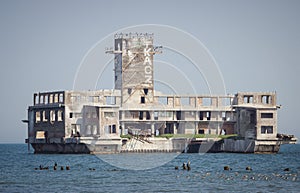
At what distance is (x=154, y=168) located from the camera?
75.5 m

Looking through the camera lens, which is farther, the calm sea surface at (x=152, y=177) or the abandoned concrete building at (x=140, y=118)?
the abandoned concrete building at (x=140, y=118)

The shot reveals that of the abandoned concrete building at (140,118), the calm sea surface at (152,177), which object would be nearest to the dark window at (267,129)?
the abandoned concrete building at (140,118)

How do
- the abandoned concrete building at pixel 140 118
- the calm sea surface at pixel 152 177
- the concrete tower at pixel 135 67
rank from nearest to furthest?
the calm sea surface at pixel 152 177
the abandoned concrete building at pixel 140 118
the concrete tower at pixel 135 67

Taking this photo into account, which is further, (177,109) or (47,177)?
(177,109)

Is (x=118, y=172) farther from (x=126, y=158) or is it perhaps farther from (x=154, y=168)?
(x=126, y=158)

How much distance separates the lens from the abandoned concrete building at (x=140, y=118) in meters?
98.5

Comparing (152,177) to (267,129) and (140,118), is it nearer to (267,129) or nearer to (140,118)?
(267,129)

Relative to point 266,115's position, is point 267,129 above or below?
below

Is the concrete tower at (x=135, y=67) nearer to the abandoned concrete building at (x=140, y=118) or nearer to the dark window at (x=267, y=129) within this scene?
the abandoned concrete building at (x=140, y=118)

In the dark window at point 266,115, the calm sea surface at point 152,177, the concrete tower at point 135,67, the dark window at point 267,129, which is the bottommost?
the calm sea surface at point 152,177

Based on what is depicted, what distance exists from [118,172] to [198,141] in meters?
36.7

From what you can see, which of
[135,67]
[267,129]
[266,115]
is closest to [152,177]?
[267,129]

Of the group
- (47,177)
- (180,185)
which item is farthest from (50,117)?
(180,185)

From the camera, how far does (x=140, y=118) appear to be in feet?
370
